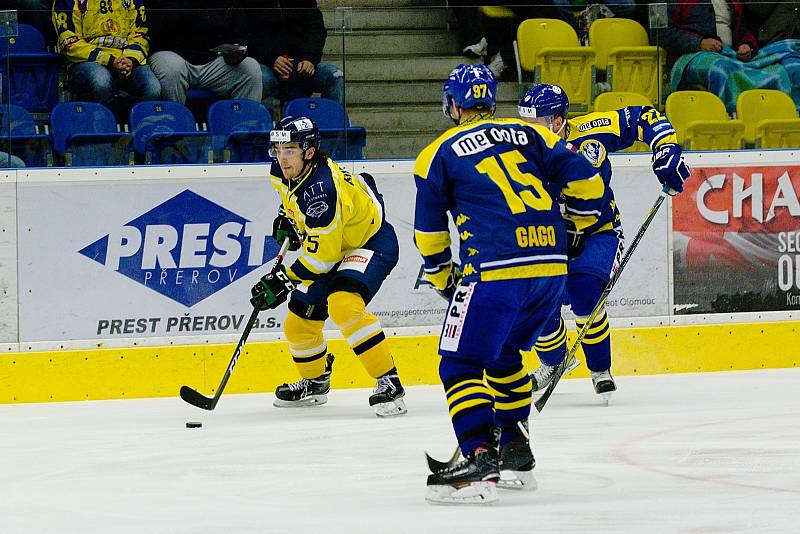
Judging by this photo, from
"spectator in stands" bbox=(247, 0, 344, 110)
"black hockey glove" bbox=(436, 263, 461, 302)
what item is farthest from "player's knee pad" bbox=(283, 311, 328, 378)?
"black hockey glove" bbox=(436, 263, 461, 302)

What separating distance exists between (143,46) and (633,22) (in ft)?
8.17

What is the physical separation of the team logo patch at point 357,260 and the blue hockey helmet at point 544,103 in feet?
2.83

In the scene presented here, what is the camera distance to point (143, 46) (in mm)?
6547

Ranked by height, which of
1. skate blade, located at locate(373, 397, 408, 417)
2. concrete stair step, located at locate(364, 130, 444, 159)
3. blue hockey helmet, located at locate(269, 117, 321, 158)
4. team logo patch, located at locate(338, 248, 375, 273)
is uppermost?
blue hockey helmet, located at locate(269, 117, 321, 158)

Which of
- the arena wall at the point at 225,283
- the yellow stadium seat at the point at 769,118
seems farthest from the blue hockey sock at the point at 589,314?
the yellow stadium seat at the point at 769,118

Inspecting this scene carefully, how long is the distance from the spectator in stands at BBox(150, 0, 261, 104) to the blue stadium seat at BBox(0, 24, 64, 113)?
→ 480 mm

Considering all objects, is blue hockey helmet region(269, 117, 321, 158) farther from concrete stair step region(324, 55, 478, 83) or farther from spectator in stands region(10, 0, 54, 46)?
spectator in stands region(10, 0, 54, 46)

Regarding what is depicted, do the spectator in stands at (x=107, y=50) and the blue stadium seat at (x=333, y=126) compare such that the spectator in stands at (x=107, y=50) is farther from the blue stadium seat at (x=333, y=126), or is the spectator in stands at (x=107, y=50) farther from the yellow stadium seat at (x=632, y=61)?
the yellow stadium seat at (x=632, y=61)

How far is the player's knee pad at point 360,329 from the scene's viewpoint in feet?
18.1

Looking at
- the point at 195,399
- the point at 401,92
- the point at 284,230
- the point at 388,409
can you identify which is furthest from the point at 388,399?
the point at 401,92

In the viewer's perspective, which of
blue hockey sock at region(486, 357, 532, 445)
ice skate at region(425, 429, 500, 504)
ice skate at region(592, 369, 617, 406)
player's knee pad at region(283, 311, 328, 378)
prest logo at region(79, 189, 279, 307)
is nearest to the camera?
ice skate at region(425, 429, 500, 504)

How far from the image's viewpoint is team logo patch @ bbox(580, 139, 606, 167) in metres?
5.63

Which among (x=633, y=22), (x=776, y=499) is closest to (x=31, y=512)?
(x=776, y=499)

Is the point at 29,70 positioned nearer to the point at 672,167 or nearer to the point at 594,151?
the point at 594,151
